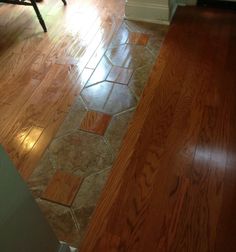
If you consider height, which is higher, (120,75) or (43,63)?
(43,63)

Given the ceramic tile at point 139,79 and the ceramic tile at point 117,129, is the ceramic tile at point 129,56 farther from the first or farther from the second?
the ceramic tile at point 117,129

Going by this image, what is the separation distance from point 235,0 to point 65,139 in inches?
64.2

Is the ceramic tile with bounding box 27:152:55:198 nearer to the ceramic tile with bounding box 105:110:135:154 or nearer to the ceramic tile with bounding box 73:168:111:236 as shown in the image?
the ceramic tile with bounding box 73:168:111:236

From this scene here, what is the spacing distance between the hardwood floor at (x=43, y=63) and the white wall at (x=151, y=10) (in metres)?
Result: 0.13

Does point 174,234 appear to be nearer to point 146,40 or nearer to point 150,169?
point 150,169

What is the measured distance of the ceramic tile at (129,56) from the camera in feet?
6.07

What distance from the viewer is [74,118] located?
5.17ft

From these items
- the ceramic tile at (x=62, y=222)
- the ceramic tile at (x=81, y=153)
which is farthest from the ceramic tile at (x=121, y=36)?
the ceramic tile at (x=62, y=222)

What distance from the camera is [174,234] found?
1.14 metres

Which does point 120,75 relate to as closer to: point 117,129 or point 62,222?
point 117,129

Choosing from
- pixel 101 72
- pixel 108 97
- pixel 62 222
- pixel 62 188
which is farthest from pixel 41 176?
pixel 101 72

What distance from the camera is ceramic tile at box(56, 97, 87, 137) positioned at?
1.52m

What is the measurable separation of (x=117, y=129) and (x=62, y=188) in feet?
1.39

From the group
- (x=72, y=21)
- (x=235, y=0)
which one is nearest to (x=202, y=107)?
A: (x=235, y=0)
